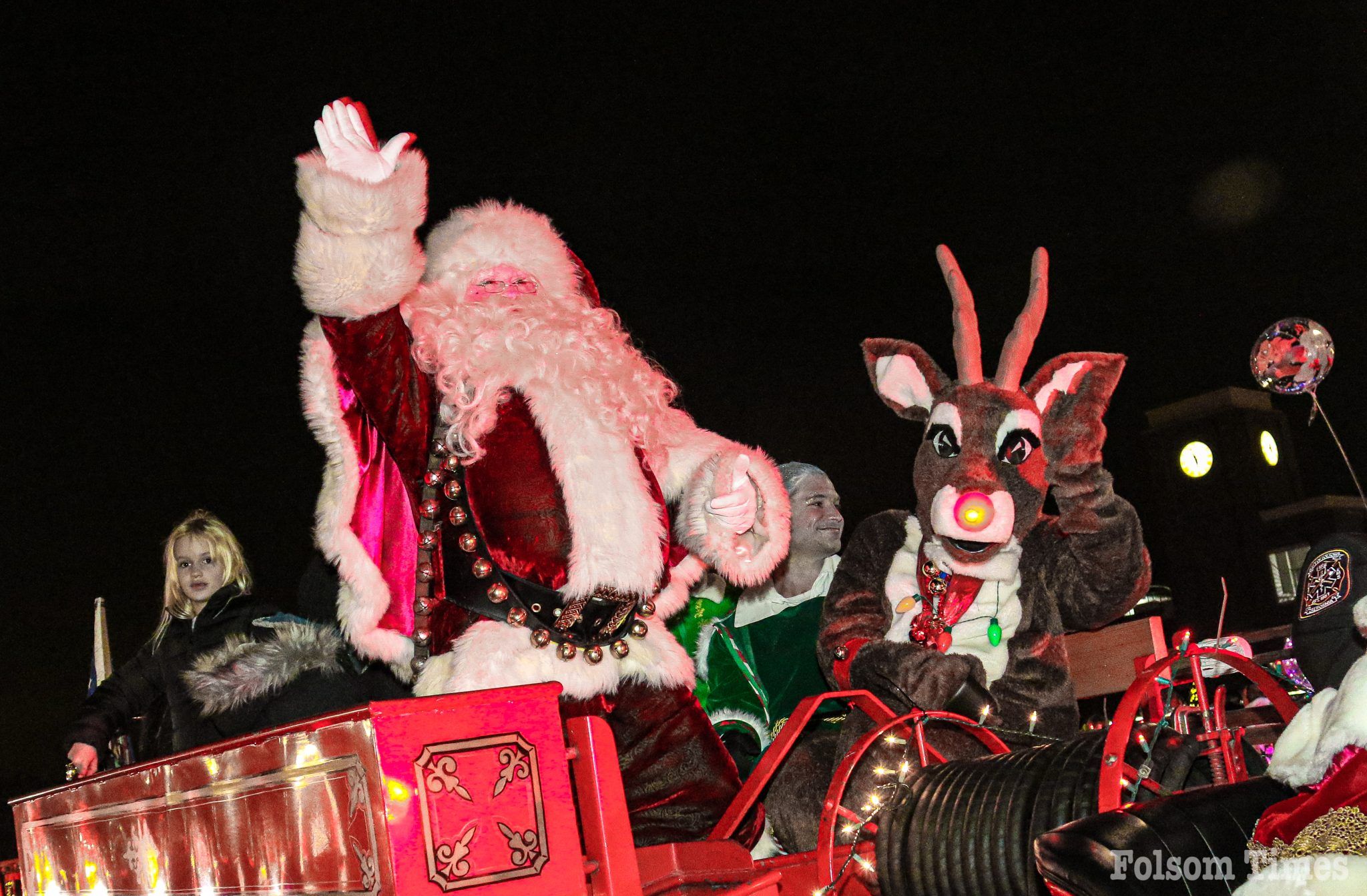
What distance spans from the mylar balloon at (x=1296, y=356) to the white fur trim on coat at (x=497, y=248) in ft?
8.07

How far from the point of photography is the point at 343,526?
258cm

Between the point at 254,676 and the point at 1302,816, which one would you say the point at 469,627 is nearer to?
the point at 254,676

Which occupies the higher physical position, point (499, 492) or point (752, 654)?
point (499, 492)

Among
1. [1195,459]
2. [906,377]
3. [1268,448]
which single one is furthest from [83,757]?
[1268,448]

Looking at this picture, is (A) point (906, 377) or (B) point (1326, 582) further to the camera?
(A) point (906, 377)

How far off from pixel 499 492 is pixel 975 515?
3.85 ft

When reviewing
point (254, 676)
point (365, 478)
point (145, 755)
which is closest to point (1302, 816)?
point (365, 478)

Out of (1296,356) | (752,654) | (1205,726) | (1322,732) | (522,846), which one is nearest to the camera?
(1322,732)

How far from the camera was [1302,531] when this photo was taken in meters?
12.5

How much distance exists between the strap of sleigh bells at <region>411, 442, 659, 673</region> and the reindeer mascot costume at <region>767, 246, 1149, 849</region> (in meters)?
0.82

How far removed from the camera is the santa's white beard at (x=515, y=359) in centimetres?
255

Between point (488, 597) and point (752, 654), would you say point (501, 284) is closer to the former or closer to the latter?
point (488, 597)

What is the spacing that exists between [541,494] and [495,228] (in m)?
0.72

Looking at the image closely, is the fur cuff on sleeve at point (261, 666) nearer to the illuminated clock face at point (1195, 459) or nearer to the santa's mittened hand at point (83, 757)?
the santa's mittened hand at point (83, 757)
